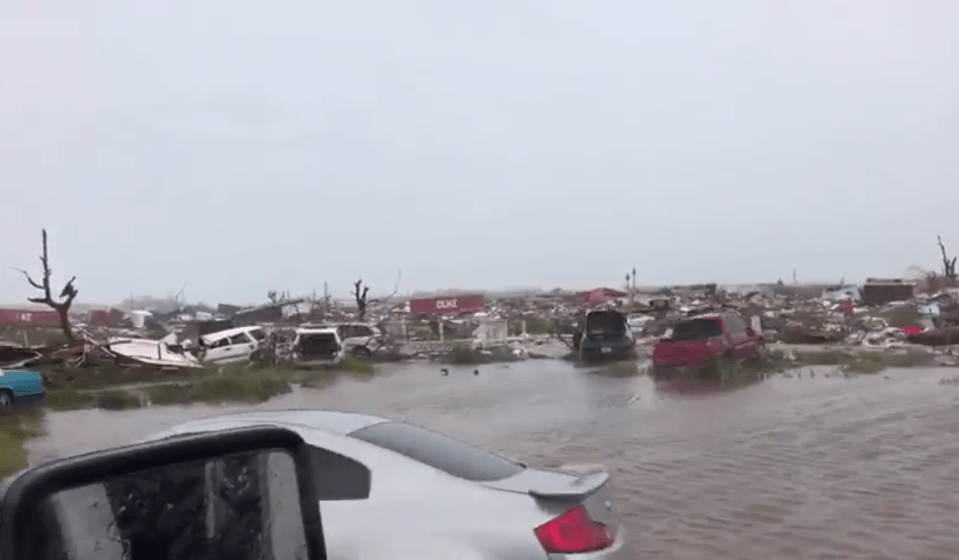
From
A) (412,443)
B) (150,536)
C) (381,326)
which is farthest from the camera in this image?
(381,326)

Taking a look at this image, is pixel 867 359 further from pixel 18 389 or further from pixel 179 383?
pixel 18 389

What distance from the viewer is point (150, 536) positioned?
2.59 m

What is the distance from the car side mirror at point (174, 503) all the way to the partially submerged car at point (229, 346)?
31.4 metres

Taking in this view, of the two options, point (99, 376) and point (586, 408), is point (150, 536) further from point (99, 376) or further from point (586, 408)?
point (99, 376)

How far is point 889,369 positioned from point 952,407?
33.3ft

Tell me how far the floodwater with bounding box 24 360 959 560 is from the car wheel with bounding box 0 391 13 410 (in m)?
0.91

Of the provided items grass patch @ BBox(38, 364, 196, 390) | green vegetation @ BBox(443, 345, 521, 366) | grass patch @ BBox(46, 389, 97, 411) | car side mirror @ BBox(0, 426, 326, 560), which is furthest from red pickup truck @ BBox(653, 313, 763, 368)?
car side mirror @ BBox(0, 426, 326, 560)

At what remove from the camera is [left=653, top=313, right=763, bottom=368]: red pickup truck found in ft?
87.7

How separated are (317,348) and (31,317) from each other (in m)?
34.3

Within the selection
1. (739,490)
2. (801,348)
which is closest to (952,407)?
(739,490)

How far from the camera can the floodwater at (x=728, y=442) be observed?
9.52 meters

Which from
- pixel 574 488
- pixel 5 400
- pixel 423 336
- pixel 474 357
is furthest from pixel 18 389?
pixel 423 336

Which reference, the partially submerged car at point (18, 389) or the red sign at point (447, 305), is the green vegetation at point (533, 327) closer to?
the red sign at point (447, 305)

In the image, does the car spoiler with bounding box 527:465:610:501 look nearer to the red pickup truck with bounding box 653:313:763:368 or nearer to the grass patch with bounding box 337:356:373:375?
the red pickup truck with bounding box 653:313:763:368
